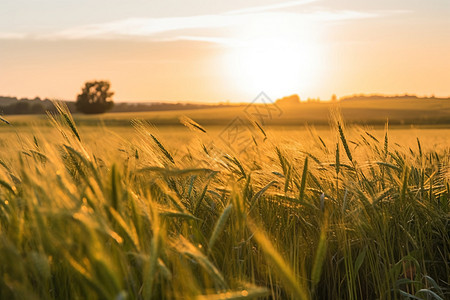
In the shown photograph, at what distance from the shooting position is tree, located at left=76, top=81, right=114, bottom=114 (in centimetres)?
4706

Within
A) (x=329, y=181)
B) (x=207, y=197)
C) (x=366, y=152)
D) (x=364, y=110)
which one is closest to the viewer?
(x=207, y=197)

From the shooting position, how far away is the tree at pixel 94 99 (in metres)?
47.1

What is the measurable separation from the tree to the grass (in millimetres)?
47486

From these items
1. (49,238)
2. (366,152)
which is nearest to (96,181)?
(49,238)

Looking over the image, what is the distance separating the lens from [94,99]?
47.9 m

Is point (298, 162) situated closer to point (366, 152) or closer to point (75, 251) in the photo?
point (366, 152)

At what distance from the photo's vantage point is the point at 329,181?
6.76ft

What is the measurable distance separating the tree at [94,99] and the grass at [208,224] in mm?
47486

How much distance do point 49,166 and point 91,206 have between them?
0.66 ft

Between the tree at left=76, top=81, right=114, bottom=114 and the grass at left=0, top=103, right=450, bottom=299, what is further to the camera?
the tree at left=76, top=81, right=114, bottom=114

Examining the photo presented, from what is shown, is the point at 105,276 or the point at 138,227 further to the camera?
the point at 138,227

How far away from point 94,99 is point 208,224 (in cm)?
4869

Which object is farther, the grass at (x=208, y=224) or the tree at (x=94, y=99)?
the tree at (x=94, y=99)

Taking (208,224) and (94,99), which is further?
(94,99)
